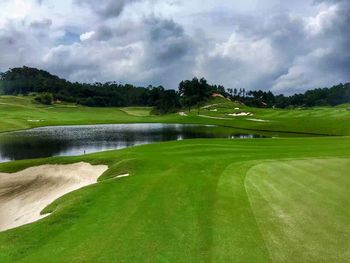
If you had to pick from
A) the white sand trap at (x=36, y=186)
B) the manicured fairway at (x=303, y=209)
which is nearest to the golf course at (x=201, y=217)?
the manicured fairway at (x=303, y=209)

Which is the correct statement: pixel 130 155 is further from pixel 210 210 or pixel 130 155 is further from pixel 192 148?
pixel 210 210

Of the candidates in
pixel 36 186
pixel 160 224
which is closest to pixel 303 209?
pixel 160 224

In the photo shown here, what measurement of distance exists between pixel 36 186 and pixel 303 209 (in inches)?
800

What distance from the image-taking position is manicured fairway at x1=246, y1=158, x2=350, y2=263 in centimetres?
1074

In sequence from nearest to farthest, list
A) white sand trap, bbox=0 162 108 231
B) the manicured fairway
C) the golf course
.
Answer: the manicured fairway
the golf course
white sand trap, bbox=0 162 108 231

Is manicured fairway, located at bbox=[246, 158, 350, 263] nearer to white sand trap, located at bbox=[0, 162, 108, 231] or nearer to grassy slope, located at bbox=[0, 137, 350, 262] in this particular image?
grassy slope, located at bbox=[0, 137, 350, 262]

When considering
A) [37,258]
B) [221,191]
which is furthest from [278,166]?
[37,258]

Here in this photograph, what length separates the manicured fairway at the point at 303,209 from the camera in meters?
10.7

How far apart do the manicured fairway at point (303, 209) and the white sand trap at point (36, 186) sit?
11469 mm

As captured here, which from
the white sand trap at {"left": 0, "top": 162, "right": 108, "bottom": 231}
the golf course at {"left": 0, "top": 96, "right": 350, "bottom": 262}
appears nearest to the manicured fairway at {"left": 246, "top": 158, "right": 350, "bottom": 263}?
the golf course at {"left": 0, "top": 96, "right": 350, "bottom": 262}

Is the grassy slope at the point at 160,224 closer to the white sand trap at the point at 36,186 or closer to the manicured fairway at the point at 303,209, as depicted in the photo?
the manicured fairway at the point at 303,209

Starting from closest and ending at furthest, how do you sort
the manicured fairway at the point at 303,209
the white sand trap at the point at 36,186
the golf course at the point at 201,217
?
the manicured fairway at the point at 303,209, the golf course at the point at 201,217, the white sand trap at the point at 36,186

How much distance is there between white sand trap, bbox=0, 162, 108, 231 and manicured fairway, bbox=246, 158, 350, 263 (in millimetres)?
11469

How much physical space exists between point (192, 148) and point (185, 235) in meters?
22.4
